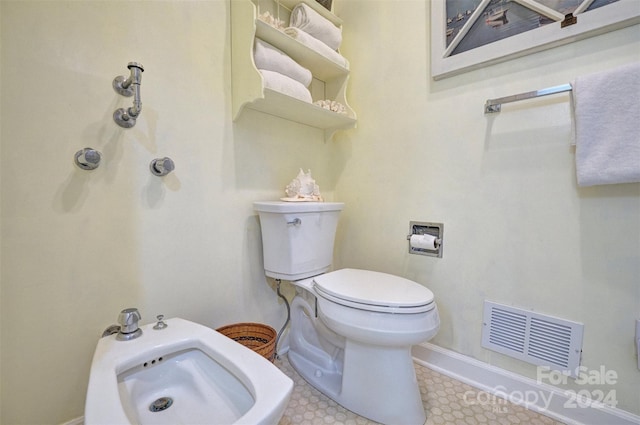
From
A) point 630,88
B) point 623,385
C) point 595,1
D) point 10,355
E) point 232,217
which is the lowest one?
point 623,385

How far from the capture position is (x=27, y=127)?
2.45 feet

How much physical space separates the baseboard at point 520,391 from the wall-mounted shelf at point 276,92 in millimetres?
1219

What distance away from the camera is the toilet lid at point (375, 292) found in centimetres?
90

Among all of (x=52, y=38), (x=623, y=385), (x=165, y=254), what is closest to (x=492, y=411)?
(x=623, y=385)

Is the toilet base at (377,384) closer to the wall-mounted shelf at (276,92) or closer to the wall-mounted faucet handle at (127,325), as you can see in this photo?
the wall-mounted faucet handle at (127,325)

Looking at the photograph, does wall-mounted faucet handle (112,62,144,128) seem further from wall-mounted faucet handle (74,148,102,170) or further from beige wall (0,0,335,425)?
wall-mounted faucet handle (74,148,102,170)

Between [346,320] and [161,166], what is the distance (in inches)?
32.1

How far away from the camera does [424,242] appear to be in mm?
1230

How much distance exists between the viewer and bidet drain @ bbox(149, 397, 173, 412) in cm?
69

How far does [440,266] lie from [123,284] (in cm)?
124

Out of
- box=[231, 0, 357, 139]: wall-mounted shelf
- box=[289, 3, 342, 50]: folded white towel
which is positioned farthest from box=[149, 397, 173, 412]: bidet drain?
box=[289, 3, 342, 50]: folded white towel

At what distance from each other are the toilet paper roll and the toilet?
213 mm

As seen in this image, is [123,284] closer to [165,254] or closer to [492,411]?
[165,254]

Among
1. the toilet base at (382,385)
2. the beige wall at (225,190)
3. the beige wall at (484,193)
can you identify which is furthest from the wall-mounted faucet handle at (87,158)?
the beige wall at (484,193)
